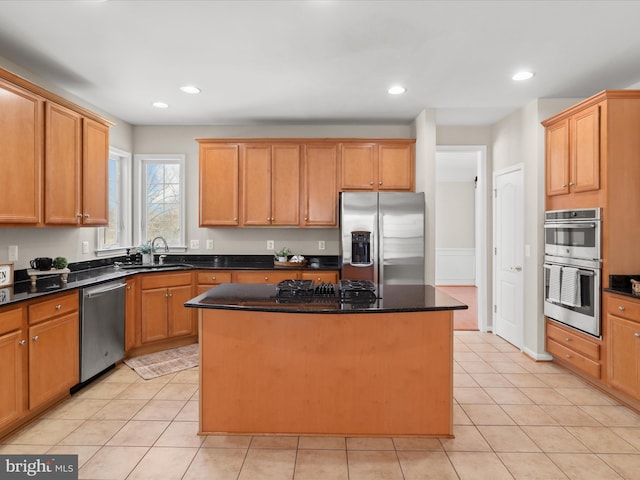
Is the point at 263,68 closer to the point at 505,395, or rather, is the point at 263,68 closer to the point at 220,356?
the point at 220,356

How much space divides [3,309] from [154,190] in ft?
10.1

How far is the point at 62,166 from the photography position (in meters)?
3.29

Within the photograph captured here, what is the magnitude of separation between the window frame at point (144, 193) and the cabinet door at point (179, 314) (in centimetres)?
89

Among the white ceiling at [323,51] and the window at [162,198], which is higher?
the white ceiling at [323,51]

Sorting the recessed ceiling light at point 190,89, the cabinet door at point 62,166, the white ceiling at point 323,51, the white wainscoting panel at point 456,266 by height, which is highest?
the recessed ceiling light at point 190,89

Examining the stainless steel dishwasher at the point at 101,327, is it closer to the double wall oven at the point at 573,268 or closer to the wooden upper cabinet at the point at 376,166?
the wooden upper cabinet at the point at 376,166

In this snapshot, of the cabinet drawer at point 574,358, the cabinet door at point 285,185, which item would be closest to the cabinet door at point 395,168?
the cabinet door at point 285,185

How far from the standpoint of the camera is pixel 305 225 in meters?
4.89

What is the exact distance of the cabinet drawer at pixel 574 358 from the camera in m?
3.31

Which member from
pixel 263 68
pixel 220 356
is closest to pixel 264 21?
pixel 263 68

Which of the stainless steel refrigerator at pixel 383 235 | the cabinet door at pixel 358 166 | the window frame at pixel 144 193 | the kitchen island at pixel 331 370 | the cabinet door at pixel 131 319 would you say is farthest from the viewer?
the window frame at pixel 144 193

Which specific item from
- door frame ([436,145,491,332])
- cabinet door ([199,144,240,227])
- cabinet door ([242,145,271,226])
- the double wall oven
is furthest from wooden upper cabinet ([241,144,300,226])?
the double wall oven

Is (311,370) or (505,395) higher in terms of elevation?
(311,370)

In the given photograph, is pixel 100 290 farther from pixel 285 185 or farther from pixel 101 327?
pixel 285 185
